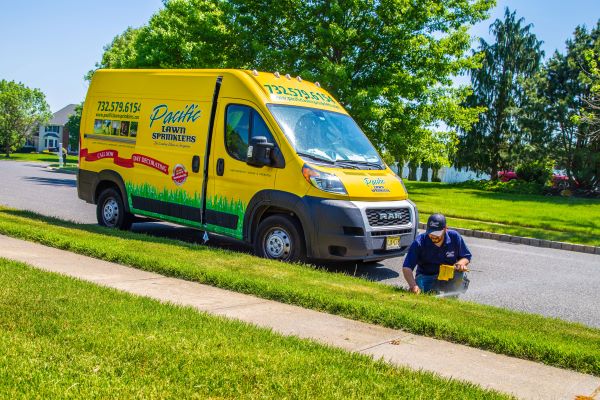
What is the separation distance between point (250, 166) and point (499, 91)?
149 ft

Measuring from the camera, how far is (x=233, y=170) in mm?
9438

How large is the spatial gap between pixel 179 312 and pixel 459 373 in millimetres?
2345

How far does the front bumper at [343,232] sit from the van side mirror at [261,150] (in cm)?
85

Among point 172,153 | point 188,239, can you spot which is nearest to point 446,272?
point 172,153

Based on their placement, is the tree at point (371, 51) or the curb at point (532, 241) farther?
the tree at point (371, 51)

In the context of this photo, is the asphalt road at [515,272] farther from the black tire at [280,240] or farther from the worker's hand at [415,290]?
the worker's hand at [415,290]

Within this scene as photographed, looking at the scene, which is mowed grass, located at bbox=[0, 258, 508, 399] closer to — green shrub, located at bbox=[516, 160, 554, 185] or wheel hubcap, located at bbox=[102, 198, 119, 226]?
wheel hubcap, located at bbox=[102, 198, 119, 226]

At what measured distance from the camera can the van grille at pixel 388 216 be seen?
28.2ft

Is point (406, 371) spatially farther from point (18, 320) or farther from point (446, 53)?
point (446, 53)

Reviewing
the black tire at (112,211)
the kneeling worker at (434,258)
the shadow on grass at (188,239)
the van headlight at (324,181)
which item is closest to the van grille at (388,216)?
the van headlight at (324,181)

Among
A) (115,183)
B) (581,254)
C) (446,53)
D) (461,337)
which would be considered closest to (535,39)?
(446,53)

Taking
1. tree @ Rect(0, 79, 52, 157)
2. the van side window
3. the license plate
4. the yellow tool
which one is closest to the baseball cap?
the yellow tool

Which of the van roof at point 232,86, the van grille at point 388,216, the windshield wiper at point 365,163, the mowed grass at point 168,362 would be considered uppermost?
the van roof at point 232,86

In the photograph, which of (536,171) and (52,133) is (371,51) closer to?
(536,171)
